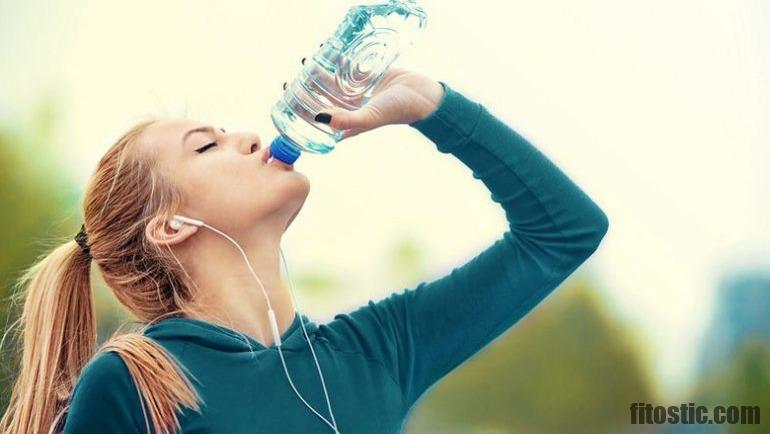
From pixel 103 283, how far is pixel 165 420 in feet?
1.10

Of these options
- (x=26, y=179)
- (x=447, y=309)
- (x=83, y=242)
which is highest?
(x=83, y=242)

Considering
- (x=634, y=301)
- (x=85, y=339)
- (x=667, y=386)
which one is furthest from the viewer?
(x=667, y=386)

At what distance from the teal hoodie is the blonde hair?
0.08 meters

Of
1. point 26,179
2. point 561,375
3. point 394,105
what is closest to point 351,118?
point 394,105

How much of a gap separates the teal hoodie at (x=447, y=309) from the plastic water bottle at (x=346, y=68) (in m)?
0.14

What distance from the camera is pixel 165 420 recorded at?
97cm

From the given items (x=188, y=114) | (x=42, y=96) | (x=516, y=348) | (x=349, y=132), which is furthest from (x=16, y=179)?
(x=349, y=132)

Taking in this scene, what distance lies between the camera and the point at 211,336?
1061mm

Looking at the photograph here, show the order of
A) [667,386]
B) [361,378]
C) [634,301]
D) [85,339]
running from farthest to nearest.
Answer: [667,386]
[634,301]
[85,339]
[361,378]

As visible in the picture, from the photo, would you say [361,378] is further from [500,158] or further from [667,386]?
[667,386]

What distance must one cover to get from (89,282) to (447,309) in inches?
17.2

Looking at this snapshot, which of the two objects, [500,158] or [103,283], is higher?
[500,158]

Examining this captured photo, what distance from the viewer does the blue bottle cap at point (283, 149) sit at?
1.13 meters

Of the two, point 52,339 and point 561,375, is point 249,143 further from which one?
point 561,375
